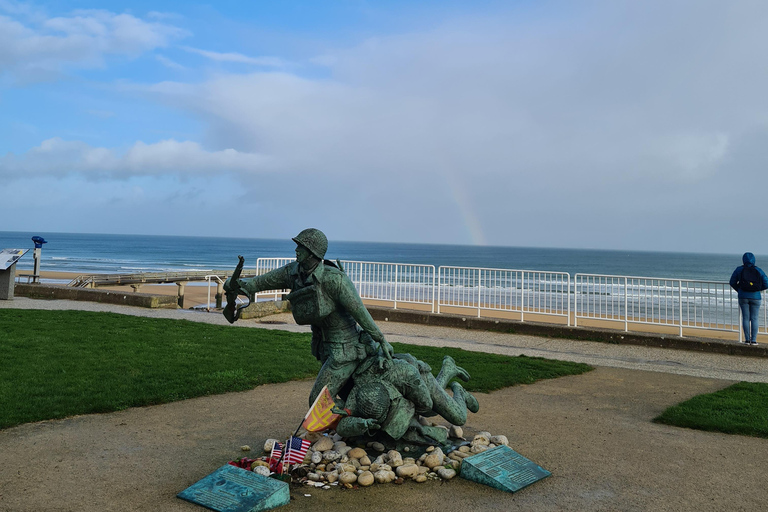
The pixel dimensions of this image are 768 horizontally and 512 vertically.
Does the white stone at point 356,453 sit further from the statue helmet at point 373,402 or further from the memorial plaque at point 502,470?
the memorial plaque at point 502,470

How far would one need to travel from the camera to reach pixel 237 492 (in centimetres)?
377

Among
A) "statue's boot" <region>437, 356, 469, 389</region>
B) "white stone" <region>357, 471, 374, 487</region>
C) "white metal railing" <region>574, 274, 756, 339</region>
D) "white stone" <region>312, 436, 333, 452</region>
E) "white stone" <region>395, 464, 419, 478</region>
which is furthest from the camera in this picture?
"white metal railing" <region>574, 274, 756, 339</region>

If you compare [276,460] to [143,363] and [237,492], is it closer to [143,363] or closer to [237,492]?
[237,492]

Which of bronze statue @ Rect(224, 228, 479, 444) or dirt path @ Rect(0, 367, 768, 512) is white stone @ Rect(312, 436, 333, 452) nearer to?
bronze statue @ Rect(224, 228, 479, 444)

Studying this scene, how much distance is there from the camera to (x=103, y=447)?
4.78 metres

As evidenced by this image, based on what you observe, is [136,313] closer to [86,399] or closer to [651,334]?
[86,399]

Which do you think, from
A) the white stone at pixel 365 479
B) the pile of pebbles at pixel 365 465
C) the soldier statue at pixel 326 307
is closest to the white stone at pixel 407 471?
the pile of pebbles at pixel 365 465

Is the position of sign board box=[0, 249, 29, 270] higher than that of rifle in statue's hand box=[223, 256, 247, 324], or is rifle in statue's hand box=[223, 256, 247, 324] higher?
sign board box=[0, 249, 29, 270]

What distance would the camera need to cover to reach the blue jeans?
441 inches

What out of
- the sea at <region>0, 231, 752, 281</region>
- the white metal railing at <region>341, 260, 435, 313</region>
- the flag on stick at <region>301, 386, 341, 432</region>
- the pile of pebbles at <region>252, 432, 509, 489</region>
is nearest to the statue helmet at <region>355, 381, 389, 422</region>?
the flag on stick at <region>301, 386, 341, 432</region>

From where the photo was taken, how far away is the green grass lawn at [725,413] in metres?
5.76

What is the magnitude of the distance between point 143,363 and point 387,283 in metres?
8.37

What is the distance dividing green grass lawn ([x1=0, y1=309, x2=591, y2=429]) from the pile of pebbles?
258 centimetres

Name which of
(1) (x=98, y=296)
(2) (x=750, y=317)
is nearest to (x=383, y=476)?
(2) (x=750, y=317)
